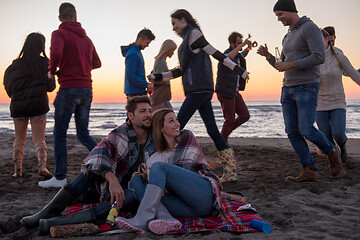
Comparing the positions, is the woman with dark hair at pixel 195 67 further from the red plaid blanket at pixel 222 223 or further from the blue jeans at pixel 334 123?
the blue jeans at pixel 334 123

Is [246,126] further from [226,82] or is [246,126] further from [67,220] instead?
[67,220]

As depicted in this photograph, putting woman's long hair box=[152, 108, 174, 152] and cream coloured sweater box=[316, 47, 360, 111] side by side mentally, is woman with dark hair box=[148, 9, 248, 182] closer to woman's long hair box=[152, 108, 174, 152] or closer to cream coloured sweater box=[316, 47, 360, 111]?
woman's long hair box=[152, 108, 174, 152]

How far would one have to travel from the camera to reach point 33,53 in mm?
4359

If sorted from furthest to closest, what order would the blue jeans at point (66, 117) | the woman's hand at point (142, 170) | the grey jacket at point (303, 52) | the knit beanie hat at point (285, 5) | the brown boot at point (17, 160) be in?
1. the brown boot at point (17, 160)
2. the blue jeans at point (66, 117)
3. the knit beanie hat at point (285, 5)
4. the grey jacket at point (303, 52)
5. the woman's hand at point (142, 170)

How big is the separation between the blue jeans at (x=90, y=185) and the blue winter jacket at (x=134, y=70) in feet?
7.03

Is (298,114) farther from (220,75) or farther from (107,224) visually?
(107,224)

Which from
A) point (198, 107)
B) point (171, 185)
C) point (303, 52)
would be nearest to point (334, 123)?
point (303, 52)

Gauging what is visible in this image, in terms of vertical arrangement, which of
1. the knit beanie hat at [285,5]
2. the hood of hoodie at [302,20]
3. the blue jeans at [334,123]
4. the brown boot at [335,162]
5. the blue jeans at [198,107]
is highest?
the knit beanie hat at [285,5]

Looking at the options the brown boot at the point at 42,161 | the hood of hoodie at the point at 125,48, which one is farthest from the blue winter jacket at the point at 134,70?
the brown boot at the point at 42,161

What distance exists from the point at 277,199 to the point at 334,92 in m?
2.27

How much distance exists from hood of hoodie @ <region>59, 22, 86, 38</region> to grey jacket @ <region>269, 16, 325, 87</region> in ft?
8.04

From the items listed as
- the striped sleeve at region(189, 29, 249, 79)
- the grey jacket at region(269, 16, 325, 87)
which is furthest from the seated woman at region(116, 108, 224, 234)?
the grey jacket at region(269, 16, 325, 87)

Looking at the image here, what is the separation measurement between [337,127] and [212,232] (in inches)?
123

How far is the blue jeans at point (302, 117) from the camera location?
3.75 metres
